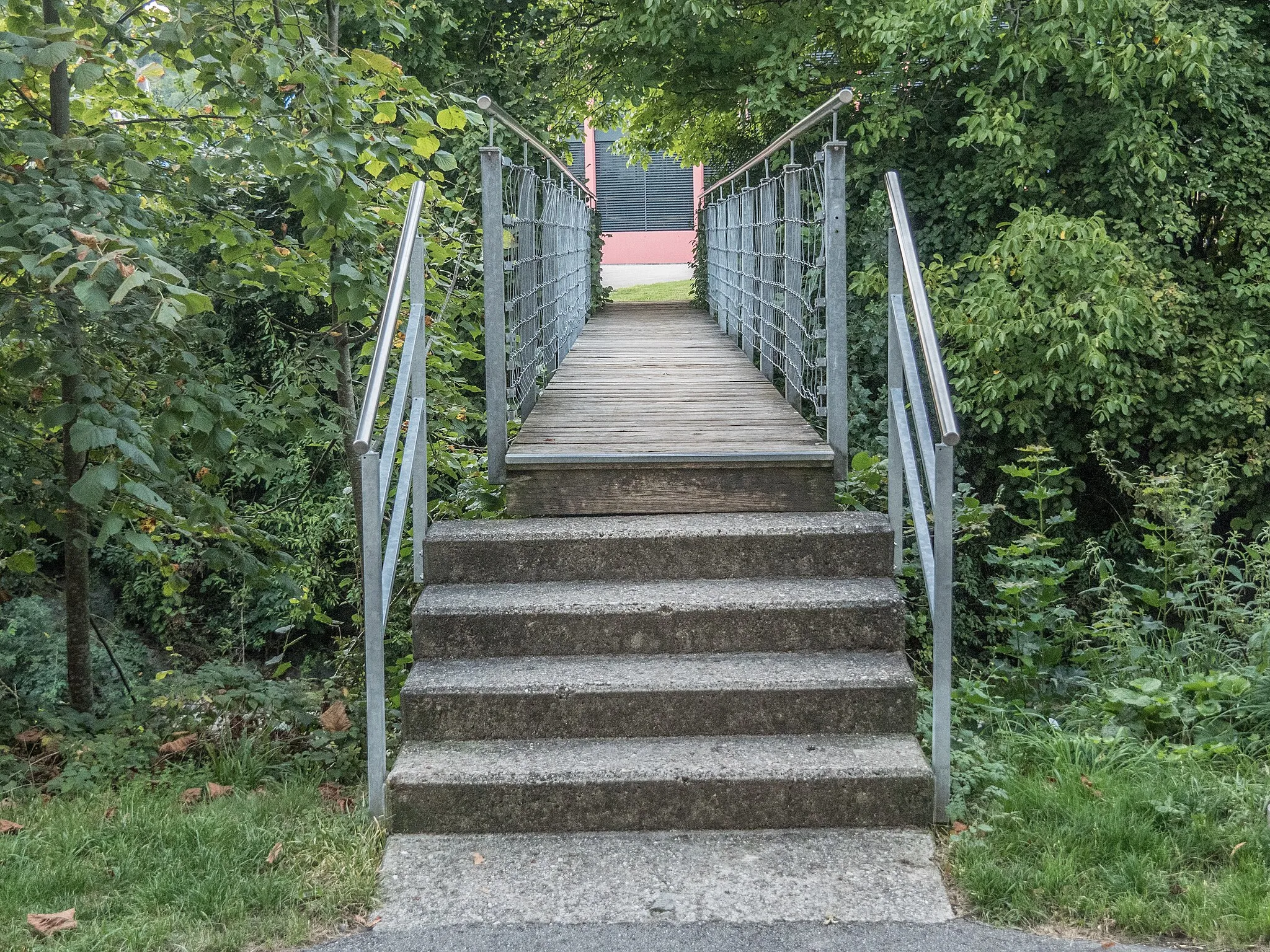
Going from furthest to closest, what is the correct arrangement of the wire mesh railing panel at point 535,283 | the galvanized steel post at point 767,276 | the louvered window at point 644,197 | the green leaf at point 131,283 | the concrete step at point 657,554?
the louvered window at point 644,197 → the galvanized steel post at point 767,276 → the wire mesh railing panel at point 535,283 → the concrete step at point 657,554 → the green leaf at point 131,283

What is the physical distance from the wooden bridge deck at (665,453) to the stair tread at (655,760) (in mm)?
1126

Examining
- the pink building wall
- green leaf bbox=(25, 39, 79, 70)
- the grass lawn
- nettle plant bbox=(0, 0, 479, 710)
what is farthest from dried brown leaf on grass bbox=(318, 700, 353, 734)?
the pink building wall

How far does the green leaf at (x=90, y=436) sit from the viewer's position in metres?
3.21

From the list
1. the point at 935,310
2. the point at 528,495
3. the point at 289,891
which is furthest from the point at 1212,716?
the point at 935,310

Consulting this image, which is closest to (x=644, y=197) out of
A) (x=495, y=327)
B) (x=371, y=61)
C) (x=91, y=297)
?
(x=495, y=327)

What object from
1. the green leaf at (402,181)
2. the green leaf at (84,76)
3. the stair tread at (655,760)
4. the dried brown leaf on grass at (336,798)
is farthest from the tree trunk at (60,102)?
the stair tread at (655,760)

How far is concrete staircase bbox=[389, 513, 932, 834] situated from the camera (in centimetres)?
309

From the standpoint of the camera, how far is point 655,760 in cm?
319

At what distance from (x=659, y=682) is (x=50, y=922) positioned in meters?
1.60

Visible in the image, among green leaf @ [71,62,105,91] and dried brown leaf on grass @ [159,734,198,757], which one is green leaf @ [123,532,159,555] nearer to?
dried brown leaf on grass @ [159,734,198,757]

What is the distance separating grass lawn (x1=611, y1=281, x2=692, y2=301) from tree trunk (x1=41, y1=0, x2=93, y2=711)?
1631cm

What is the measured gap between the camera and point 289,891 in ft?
8.86

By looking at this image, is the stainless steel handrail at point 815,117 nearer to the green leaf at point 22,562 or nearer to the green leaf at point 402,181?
the green leaf at point 402,181

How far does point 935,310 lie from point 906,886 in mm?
8028
